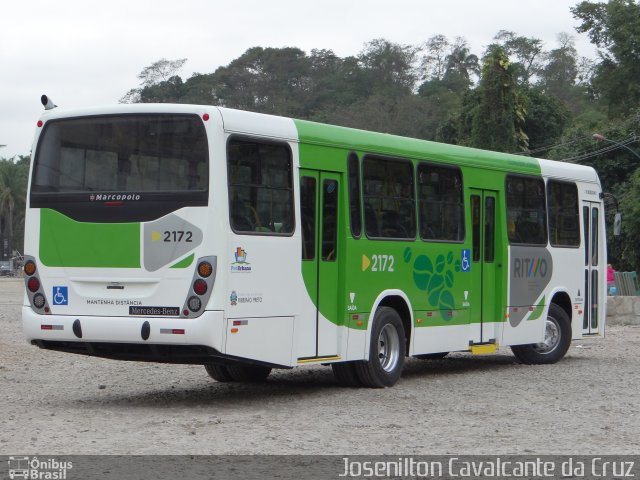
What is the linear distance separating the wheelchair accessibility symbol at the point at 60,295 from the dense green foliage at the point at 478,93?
421 inches

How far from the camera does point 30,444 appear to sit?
32.1 ft

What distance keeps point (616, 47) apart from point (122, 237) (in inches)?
2372

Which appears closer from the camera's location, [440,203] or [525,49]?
[440,203]

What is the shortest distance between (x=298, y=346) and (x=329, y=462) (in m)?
3.88

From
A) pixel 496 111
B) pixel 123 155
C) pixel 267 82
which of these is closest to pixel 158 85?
pixel 267 82

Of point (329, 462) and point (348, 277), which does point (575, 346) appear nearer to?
point (348, 277)

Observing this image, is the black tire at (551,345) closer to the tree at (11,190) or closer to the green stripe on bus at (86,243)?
the green stripe on bus at (86,243)

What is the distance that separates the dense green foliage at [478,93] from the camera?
58.1 metres

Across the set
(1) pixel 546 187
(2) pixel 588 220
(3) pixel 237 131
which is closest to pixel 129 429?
(3) pixel 237 131

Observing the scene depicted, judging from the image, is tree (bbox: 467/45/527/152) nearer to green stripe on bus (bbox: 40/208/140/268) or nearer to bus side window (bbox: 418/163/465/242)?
bus side window (bbox: 418/163/465/242)

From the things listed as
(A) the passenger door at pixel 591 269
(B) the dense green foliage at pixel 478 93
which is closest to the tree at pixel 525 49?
(B) the dense green foliage at pixel 478 93

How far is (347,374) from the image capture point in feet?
47.1

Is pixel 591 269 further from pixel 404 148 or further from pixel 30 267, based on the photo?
pixel 30 267

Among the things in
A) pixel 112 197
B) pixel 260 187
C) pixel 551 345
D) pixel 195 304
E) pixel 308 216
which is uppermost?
pixel 260 187
